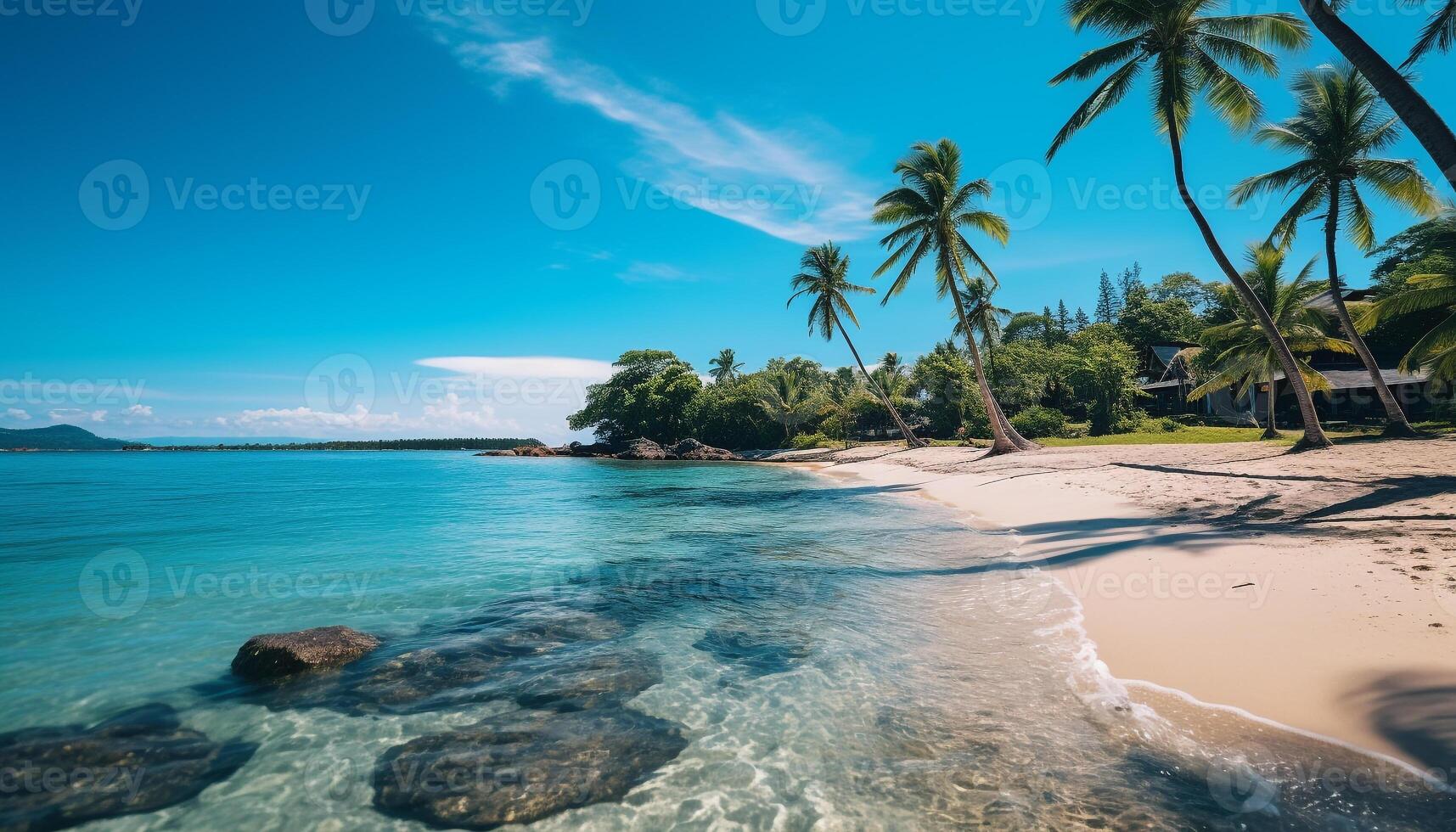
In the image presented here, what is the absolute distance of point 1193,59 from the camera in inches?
642

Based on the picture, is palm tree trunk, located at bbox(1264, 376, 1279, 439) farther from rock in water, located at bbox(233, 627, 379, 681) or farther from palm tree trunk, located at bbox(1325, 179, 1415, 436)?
rock in water, located at bbox(233, 627, 379, 681)

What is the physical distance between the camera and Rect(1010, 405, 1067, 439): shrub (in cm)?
3478

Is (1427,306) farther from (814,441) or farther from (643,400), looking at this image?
(643,400)

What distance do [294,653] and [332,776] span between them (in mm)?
2527

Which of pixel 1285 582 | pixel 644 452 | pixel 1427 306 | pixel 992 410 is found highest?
pixel 1427 306

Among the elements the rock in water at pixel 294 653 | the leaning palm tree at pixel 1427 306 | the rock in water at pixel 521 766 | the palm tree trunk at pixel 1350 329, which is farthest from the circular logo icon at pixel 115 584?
the palm tree trunk at pixel 1350 329

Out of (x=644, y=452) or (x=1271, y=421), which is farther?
(x=644, y=452)

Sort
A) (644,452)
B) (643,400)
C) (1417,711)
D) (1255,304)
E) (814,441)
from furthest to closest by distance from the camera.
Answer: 1. (643,400)
2. (644,452)
3. (814,441)
4. (1255,304)
5. (1417,711)

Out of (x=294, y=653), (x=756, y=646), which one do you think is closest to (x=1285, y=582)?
(x=756, y=646)

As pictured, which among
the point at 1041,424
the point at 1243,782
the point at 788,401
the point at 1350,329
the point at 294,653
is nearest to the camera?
the point at 1243,782

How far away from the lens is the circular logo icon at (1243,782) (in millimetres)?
3273

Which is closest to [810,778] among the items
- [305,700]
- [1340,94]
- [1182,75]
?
[305,700]

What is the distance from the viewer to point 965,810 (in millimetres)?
3432

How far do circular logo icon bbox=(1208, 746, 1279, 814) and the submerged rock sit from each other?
332 cm
